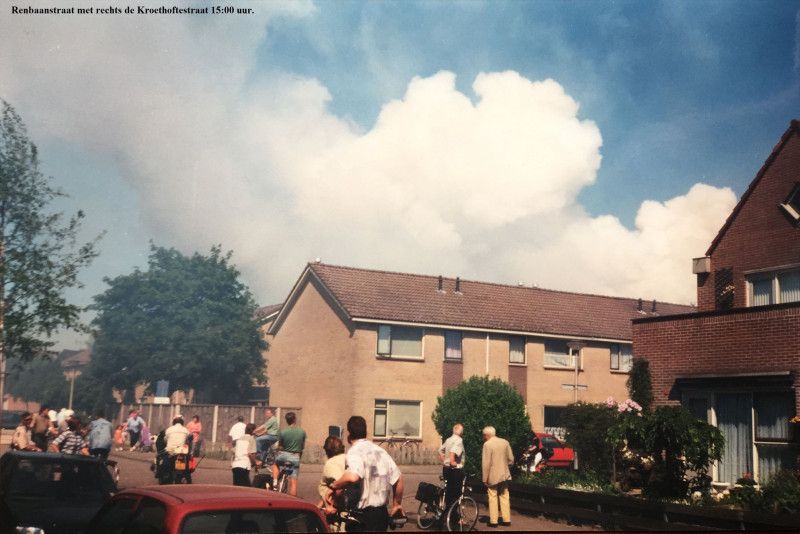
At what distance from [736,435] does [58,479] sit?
13.3m

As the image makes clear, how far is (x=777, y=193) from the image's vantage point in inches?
786

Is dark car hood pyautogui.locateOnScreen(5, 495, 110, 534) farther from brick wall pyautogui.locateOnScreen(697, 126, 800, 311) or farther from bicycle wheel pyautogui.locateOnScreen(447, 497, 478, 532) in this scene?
brick wall pyautogui.locateOnScreen(697, 126, 800, 311)

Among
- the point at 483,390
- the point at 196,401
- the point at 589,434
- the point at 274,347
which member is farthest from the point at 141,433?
the point at 589,434

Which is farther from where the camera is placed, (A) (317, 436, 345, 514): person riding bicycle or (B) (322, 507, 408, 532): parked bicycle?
(A) (317, 436, 345, 514): person riding bicycle

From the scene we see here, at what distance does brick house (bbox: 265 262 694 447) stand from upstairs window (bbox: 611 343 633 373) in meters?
0.06

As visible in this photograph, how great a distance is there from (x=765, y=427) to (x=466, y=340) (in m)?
18.4

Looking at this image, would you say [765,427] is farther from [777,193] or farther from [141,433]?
[141,433]

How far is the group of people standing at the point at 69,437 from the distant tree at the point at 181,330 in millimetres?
19259

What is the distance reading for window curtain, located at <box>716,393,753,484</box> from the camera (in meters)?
16.2

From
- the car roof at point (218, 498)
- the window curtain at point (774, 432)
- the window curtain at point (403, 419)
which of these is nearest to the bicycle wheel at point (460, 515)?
the window curtain at point (774, 432)

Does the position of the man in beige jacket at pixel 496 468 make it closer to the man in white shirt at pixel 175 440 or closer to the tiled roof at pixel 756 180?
the man in white shirt at pixel 175 440

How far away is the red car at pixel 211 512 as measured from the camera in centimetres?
596

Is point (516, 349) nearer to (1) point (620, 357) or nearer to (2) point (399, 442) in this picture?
(1) point (620, 357)

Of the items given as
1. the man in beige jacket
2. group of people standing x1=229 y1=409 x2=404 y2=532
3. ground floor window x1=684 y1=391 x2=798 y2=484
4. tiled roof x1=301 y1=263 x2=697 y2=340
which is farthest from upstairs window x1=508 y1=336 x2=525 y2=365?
group of people standing x1=229 y1=409 x2=404 y2=532
